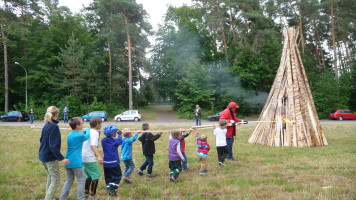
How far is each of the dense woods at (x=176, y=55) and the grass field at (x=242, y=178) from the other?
2229 cm

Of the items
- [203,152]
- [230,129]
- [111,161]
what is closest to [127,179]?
[111,161]

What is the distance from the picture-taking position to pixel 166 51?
113 feet

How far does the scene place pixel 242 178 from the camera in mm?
5457

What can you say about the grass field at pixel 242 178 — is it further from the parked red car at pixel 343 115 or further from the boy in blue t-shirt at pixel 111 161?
the parked red car at pixel 343 115

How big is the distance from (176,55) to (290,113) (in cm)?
2646

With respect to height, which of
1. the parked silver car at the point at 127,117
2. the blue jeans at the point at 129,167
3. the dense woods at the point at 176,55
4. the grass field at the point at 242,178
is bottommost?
the grass field at the point at 242,178

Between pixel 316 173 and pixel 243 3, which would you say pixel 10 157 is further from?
pixel 243 3

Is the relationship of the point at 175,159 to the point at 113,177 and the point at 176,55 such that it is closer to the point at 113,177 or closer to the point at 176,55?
the point at 113,177

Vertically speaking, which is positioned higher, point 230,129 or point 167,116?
point 230,129

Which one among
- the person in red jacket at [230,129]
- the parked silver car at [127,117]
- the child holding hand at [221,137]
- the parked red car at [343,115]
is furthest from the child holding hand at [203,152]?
the parked red car at [343,115]

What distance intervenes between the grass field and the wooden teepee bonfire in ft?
2.86

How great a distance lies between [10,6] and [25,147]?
28.9 metres

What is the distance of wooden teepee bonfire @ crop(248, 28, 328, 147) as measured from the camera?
9102mm

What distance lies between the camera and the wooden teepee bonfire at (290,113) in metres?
9.10
